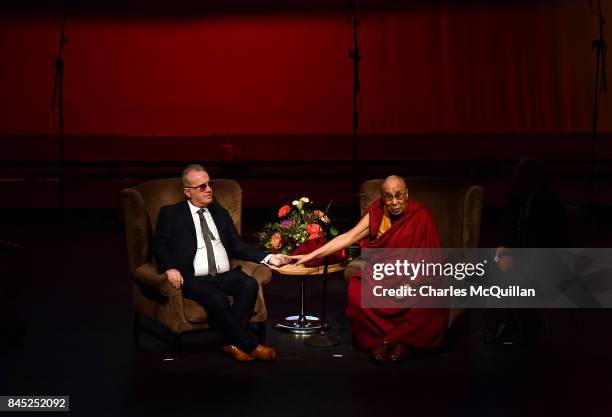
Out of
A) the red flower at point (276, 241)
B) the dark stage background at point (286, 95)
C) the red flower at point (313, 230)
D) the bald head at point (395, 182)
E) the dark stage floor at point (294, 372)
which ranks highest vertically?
the dark stage background at point (286, 95)

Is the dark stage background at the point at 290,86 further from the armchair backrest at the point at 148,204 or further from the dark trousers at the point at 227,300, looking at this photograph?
the dark trousers at the point at 227,300

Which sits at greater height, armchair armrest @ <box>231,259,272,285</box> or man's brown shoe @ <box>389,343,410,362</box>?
armchair armrest @ <box>231,259,272,285</box>

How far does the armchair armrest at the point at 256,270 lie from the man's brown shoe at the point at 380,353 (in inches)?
27.0

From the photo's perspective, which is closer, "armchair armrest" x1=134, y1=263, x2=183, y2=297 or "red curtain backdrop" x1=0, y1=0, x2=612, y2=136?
"armchair armrest" x1=134, y1=263, x2=183, y2=297

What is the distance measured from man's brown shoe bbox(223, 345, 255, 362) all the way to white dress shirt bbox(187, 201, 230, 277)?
16.8 inches

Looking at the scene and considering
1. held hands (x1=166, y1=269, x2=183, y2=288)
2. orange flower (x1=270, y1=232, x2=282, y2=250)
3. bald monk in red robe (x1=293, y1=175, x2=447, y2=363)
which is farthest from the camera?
orange flower (x1=270, y1=232, x2=282, y2=250)

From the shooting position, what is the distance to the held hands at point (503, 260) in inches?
200

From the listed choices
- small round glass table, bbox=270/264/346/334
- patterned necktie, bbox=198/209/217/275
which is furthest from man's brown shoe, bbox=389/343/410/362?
patterned necktie, bbox=198/209/217/275

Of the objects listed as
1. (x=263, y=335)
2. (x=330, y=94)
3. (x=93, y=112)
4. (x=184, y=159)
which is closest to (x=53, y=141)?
(x=93, y=112)

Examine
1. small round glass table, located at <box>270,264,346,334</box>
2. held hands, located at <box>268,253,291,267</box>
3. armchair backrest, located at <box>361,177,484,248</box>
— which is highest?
armchair backrest, located at <box>361,177,484,248</box>

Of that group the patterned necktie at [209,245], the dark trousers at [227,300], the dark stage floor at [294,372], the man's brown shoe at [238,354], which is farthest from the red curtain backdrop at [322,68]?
the man's brown shoe at [238,354]

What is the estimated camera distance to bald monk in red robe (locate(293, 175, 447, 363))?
488 centimetres

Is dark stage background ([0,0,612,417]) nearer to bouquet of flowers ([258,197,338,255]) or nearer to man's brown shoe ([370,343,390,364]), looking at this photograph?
bouquet of flowers ([258,197,338,255])

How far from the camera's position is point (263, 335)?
5.09 m
